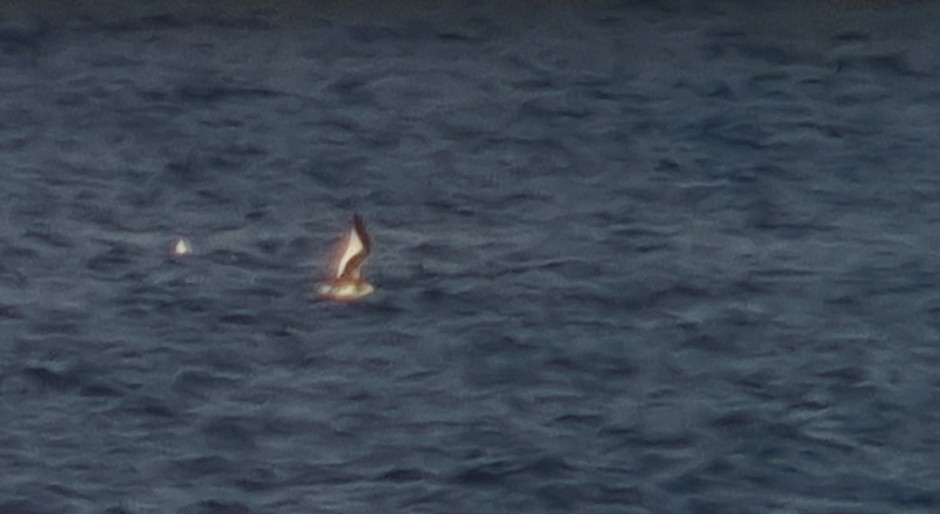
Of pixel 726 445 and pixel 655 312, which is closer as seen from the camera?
pixel 726 445

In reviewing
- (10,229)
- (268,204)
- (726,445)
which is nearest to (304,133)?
(268,204)

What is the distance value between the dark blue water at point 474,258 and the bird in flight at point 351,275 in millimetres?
240

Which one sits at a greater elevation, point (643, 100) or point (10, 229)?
point (643, 100)

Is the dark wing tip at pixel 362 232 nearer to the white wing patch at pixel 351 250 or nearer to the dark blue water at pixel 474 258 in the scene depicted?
the white wing patch at pixel 351 250

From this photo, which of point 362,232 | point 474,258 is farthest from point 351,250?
point 474,258

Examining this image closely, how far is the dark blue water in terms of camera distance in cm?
2362

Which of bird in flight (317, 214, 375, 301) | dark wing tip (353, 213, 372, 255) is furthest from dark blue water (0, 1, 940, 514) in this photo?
dark wing tip (353, 213, 372, 255)

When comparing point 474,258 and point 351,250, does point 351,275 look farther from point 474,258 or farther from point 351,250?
point 474,258

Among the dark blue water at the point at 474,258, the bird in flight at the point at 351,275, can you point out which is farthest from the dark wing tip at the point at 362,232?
the dark blue water at the point at 474,258

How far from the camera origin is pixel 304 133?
32.9 m

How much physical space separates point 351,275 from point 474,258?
174 centimetres

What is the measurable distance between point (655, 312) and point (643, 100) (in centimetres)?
736

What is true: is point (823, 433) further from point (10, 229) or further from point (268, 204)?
point (10, 229)

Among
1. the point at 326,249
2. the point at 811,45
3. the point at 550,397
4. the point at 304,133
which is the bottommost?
the point at 550,397
